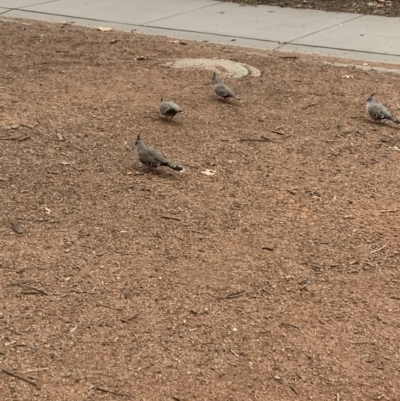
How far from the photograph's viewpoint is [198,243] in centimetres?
496

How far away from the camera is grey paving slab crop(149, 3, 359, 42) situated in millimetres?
11250

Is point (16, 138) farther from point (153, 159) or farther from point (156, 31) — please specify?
point (156, 31)

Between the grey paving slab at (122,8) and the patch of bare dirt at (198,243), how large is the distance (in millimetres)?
3959

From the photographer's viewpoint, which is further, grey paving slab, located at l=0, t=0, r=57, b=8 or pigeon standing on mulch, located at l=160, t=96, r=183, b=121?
grey paving slab, located at l=0, t=0, r=57, b=8

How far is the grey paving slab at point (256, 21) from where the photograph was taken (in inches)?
443

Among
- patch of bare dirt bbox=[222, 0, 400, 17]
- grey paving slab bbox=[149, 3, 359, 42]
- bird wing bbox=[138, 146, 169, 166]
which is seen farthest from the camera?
patch of bare dirt bbox=[222, 0, 400, 17]

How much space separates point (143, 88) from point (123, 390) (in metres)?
5.18

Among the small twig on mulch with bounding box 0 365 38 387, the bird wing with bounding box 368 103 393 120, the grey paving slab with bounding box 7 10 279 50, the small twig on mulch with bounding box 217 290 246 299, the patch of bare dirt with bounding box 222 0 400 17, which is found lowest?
the small twig on mulch with bounding box 0 365 38 387

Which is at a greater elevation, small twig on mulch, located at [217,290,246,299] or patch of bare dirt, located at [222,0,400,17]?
patch of bare dirt, located at [222,0,400,17]

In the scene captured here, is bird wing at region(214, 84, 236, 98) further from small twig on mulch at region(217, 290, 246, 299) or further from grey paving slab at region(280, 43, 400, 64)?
small twig on mulch at region(217, 290, 246, 299)

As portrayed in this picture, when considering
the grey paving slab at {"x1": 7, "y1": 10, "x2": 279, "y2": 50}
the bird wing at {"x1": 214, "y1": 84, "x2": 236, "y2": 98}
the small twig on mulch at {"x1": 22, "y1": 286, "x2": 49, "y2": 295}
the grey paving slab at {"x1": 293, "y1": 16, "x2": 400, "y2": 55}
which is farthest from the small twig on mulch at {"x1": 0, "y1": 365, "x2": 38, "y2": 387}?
the grey paving slab at {"x1": 293, "y1": 16, "x2": 400, "y2": 55}

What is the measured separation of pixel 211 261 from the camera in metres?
4.74

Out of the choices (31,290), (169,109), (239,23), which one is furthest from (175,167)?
(239,23)

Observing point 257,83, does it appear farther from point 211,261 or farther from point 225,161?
point 211,261
